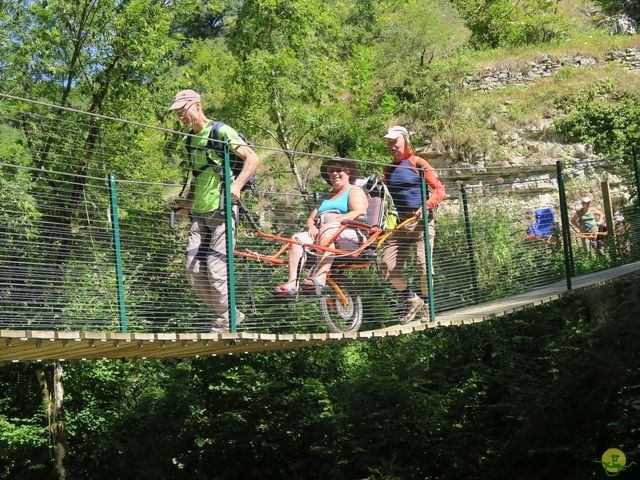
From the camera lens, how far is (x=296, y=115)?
18016 mm

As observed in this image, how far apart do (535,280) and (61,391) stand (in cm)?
679

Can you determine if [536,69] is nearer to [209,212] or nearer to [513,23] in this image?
[513,23]

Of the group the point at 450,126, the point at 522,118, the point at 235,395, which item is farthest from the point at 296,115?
the point at 235,395

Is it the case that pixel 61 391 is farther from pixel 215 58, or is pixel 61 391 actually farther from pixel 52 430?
pixel 215 58

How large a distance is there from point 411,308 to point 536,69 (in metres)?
16.3

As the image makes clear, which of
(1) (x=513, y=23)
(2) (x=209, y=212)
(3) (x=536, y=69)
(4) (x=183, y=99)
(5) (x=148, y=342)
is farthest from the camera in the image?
(1) (x=513, y=23)

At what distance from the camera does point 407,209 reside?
24.8 ft

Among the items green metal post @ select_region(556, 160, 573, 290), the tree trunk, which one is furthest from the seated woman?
the tree trunk

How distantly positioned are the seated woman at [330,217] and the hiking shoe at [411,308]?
2.22 ft

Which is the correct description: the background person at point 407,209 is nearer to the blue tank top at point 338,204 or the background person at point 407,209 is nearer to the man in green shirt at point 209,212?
the blue tank top at point 338,204

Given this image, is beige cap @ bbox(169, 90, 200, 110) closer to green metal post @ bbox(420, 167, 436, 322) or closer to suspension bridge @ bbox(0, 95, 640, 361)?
Result: suspension bridge @ bbox(0, 95, 640, 361)

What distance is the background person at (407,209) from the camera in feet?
24.3

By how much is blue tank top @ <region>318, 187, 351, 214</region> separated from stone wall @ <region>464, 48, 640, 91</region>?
15.6 metres

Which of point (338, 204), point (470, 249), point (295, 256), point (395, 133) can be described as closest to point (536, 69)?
point (470, 249)
